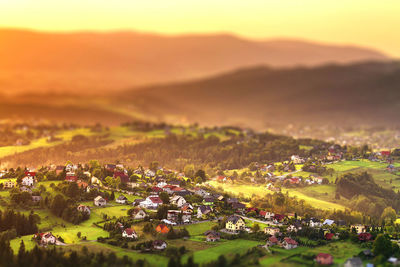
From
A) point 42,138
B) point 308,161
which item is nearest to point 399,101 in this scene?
point 308,161

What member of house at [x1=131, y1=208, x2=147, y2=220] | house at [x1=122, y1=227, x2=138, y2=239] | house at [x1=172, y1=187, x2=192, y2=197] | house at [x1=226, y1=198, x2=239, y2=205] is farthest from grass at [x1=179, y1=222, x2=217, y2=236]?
house at [x1=172, y1=187, x2=192, y2=197]

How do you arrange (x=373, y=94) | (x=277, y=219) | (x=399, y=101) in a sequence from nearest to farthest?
(x=277, y=219) → (x=399, y=101) → (x=373, y=94)

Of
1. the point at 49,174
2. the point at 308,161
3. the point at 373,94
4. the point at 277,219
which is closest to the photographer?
the point at 277,219

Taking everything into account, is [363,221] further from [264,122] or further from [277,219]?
[264,122]

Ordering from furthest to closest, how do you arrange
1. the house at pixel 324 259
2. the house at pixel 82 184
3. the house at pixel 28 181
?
the house at pixel 82 184 < the house at pixel 28 181 < the house at pixel 324 259

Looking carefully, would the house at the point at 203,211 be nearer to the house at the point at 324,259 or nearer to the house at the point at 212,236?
the house at the point at 212,236

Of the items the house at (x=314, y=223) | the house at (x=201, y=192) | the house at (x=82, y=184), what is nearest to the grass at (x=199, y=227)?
the house at (x=314, y=223)

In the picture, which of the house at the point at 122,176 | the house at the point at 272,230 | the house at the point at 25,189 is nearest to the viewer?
the house at the point at 272,230

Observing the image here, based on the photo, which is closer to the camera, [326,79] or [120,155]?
[120,155]
